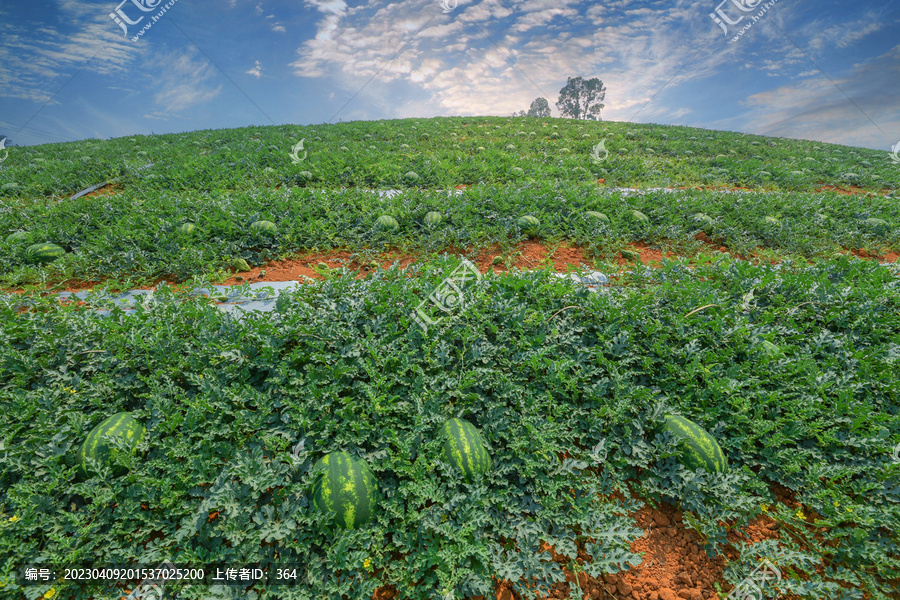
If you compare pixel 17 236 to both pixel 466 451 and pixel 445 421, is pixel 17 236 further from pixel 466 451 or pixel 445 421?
pixel 466 451

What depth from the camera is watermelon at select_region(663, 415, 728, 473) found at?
2223 millimetres

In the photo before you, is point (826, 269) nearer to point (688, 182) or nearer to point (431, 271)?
point (431, 271)

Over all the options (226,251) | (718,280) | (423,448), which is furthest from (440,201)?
(423,448)

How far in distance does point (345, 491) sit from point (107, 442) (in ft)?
4.96

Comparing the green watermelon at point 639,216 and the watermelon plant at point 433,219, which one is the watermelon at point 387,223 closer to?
the watermelon plant at point 433,219

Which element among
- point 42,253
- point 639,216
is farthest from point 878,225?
point 42,253

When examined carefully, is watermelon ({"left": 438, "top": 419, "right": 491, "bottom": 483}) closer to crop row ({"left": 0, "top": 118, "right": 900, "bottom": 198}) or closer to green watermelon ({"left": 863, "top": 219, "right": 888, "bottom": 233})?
crop row ({"left": 0, "top": 118, "right": 900, "bottom": 198})

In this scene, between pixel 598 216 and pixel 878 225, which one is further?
pixel 878 225

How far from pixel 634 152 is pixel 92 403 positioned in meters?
16.1

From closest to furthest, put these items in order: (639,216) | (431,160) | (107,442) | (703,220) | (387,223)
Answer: (107,442) < (387,223) < (639,216) < (703,220) < (431,160)

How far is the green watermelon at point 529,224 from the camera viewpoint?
5.29m

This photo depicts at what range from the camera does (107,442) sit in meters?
2.07

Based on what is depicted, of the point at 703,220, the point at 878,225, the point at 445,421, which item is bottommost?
the point at 445,421

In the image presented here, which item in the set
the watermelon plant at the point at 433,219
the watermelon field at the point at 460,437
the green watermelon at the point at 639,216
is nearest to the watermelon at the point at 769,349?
the watermelon field at the point at 460,437
